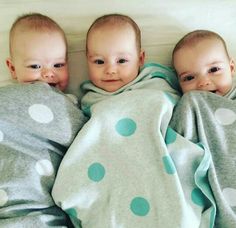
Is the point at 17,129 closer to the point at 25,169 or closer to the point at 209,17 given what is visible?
the point at 25,169

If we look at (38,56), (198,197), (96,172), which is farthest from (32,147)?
(198,197)

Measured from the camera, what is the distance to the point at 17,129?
101 cm

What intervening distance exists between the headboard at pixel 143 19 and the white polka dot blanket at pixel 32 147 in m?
0.22

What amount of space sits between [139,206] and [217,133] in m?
0.28

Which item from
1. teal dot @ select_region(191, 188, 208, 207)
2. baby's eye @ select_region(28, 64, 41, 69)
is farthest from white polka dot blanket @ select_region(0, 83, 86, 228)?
teal dot @ select_region(191, 188, 208, 207)

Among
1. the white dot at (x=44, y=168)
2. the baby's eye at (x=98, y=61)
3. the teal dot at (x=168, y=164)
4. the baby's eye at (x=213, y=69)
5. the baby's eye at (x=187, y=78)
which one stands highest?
the baby's eye at (x=98, y=61)

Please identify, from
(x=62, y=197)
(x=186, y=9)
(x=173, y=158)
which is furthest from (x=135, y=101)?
(x=186, y=9)

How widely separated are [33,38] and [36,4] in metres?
0.17

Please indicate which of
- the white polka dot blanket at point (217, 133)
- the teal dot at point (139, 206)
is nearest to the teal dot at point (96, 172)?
the teal dot at point (139, 206)

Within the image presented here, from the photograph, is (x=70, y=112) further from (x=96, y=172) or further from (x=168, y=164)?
(x=168, y=164)

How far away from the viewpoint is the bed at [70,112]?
37.1 inches

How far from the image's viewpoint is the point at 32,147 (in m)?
1.01

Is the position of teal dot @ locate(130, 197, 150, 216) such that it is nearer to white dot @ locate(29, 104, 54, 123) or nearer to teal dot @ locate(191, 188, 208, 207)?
teal dot @ locate(191, 188, 208, 207)

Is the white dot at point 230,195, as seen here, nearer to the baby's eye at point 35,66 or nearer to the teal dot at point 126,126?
the teal dot at point 126,126
